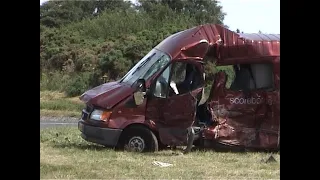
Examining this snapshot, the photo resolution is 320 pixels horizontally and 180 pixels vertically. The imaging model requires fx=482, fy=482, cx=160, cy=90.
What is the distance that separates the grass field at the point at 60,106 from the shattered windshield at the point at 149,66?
26.2 ft

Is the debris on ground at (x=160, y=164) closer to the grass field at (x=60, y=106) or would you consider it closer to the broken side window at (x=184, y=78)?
the broken side window at (x=184, y=78)

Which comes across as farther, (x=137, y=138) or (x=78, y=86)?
(x=78, y=86)

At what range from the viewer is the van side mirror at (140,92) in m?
8.37

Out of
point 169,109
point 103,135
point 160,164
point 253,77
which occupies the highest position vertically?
point 253,77

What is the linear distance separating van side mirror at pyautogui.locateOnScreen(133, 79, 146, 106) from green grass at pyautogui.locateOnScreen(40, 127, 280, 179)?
915 millimetres

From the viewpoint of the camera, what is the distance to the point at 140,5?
29.9 metres

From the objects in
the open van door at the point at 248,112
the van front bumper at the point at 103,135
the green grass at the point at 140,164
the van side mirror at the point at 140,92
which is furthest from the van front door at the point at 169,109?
the van front bumper at the point at 103,135

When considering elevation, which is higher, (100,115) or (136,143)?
(100,115)

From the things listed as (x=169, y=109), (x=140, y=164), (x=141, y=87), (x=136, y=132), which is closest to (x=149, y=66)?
(x=141, y=87)

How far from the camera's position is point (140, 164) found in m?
7.41

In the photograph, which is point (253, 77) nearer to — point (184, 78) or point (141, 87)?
point (184, 78)

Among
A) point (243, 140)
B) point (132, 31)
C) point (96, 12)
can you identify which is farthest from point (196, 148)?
point (96, 12)

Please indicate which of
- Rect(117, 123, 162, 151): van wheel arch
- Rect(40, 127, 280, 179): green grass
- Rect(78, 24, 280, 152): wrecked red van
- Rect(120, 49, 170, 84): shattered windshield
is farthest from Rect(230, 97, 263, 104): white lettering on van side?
Rect(117, 123, 162, 151): van wheel arch

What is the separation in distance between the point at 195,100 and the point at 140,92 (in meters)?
0.98
